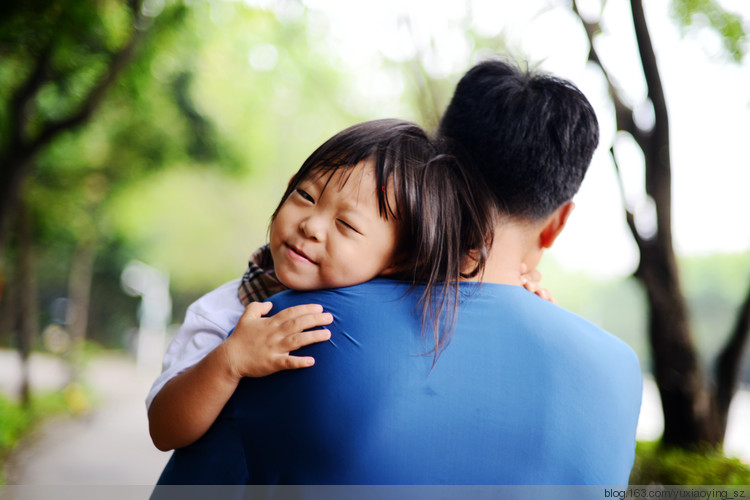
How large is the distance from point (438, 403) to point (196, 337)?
50 cm

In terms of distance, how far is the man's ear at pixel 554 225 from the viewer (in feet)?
4.22

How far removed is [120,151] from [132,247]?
21.0 feet

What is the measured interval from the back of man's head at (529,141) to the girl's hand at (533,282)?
17 centimetres

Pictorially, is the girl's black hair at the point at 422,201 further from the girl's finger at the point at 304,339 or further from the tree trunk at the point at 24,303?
the tree trunk at the point at 24,303

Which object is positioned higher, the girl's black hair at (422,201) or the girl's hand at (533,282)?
the girl's black hair at (422,201)

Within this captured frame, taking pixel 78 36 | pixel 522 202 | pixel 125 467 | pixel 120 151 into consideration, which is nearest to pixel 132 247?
pixel 120 151

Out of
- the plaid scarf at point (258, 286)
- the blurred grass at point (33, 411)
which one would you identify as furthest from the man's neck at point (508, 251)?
the blurred grass at point (33, 411)

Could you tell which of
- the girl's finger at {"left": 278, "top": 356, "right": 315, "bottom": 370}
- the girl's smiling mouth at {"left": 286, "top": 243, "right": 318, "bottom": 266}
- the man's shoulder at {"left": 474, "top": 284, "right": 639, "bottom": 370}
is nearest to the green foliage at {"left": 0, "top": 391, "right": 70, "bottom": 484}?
the girl's smiling mouth at {"left": 286, "top": 243, "right": 318, "bottom": 266}

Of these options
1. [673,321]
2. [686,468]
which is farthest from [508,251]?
[673,321]

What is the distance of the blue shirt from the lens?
91cm

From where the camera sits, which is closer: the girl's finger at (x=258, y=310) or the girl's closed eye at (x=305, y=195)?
the girl's finger at (x=258, y=310)

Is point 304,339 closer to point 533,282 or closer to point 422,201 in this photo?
point 422,201

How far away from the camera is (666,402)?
4148 millimetres

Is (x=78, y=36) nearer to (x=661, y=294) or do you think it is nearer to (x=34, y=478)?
(x=34, y=478)
